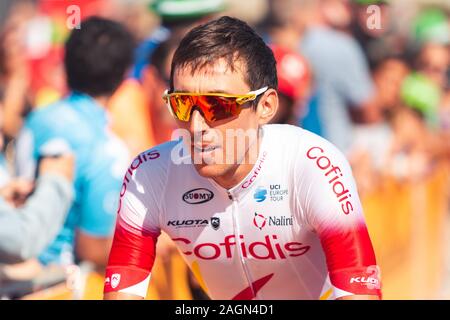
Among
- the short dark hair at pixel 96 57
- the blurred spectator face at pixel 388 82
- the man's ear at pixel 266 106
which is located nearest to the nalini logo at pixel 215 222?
the man's ear at pixel 266 106

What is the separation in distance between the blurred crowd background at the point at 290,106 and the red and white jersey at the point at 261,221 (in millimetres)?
1422

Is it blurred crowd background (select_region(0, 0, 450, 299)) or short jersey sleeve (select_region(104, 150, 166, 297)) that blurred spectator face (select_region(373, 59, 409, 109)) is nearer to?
blurred crowd background (select_region(0, 0, 450, 299))

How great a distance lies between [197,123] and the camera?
150 inches

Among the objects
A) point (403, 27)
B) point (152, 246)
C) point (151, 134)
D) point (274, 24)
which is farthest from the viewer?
point (403, 27)

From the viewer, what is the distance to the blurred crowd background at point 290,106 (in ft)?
21.3

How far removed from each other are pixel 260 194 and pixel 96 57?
3246 millimetres

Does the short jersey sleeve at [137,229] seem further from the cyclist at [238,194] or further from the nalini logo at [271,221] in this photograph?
the nalini logo at [271,221]

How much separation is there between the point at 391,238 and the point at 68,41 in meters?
3.83

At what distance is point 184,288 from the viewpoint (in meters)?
6.43

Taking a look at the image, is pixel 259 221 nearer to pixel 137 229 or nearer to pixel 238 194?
pixel 238 194

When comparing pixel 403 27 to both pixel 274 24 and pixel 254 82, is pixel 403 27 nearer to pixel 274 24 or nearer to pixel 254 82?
pixel 274 24

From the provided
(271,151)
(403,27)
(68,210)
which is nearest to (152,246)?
(271,151)

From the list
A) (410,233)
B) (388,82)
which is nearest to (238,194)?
(410,233)
